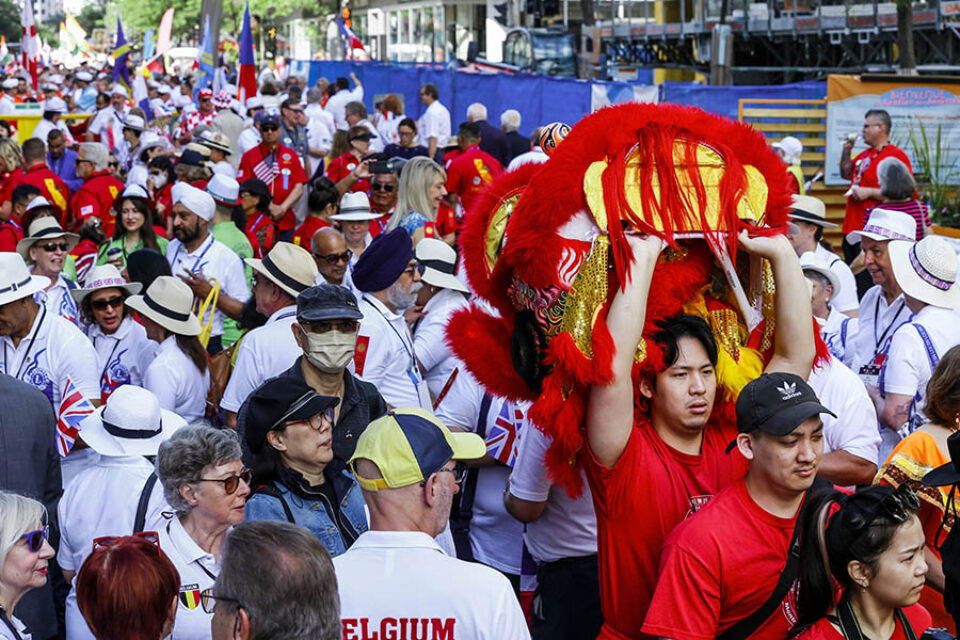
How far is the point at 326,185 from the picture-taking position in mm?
8883

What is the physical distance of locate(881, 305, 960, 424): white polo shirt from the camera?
17.2 feet

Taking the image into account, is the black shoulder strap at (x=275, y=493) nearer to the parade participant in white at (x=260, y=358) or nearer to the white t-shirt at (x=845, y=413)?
the parade participant in white at (x=260, y=358)

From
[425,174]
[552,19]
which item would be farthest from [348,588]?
[552,19]

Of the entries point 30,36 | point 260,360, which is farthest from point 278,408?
point 30,36

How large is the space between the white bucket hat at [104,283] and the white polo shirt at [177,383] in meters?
0.66

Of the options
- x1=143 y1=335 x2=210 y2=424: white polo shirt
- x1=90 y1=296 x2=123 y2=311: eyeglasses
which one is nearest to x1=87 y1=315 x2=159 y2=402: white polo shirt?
x1=90 y1=296 x2=123 y2=311: eyeglasses

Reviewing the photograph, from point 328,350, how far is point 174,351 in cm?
144

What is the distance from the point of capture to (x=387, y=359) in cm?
554

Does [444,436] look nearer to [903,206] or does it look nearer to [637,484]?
[637,484]

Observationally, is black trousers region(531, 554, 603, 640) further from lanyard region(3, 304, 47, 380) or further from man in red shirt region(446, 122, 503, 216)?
man in red shirt region(446, 122, 503, 216)

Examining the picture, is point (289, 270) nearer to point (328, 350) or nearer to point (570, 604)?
point (328, 350)

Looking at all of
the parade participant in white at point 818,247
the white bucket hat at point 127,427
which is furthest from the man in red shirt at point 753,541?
the parade participant in white at point 818,247

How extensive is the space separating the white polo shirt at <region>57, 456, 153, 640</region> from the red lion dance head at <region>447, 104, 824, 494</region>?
65.7 inches

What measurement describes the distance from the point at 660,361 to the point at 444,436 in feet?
2.15
